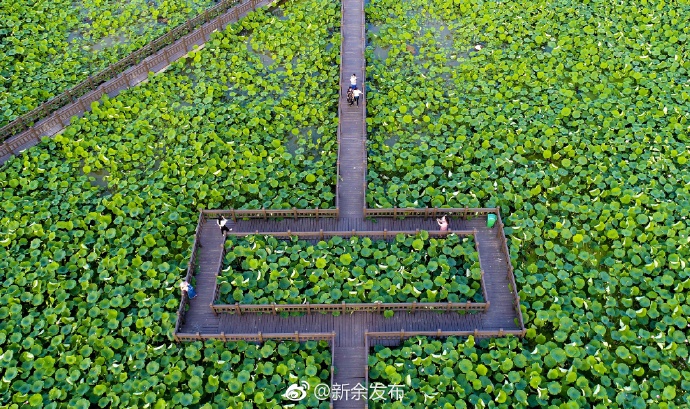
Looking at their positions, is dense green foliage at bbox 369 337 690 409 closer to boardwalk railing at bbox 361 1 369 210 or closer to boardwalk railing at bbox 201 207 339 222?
boardwalk railing at bbox 201 207 339 222

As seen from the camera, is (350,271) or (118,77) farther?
(118,77)

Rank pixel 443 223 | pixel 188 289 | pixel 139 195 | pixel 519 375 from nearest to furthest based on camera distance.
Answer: pixel 519 375 < pixel 188 289 < pixel 443 223 < pixel 139 195

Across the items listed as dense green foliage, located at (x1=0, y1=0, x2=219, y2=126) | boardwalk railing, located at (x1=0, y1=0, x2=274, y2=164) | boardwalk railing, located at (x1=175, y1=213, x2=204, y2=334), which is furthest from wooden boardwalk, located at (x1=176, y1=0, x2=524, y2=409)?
dense green foliage, located at (x1=0, y1=0, x2=219, y2=126)

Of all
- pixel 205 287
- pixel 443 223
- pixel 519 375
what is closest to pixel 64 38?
pixel 205 287

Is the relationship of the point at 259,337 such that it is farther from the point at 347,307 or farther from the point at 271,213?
the point at 271,213

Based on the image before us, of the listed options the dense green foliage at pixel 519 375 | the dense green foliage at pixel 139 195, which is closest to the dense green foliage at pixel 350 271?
the dense green foliage at pixel 519 375

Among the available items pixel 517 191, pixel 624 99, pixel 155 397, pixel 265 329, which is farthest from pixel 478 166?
pixel 155 397

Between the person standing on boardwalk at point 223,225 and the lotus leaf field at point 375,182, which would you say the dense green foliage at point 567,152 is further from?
the person standing on boardwalk at point 223,225

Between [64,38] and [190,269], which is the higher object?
[64,38]
